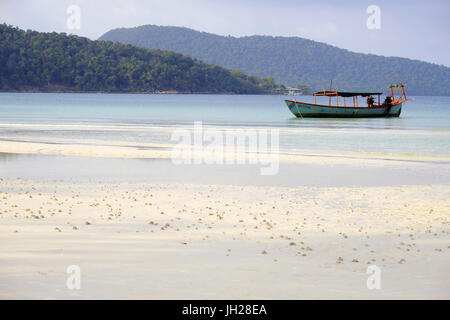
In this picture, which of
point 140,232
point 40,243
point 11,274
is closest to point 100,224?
point 140,232

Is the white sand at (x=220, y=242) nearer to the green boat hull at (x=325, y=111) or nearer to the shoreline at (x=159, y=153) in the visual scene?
the shoreline at (x=159, y=153)

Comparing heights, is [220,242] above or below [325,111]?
below

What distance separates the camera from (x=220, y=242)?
1054 cm

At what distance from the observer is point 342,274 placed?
8.84 m

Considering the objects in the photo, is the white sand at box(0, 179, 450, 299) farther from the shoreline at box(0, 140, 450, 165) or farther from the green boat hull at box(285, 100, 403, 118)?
the green boat hull at box(285, 100, 403, 118)

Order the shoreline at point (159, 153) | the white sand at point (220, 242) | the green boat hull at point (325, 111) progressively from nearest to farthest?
the white sand at point (220, 242), the shoreline at point (159, 153), the green boat hull at point (325, 111)

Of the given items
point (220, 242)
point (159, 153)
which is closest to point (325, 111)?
point (159, 153)

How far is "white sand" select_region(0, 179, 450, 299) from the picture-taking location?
317 inches

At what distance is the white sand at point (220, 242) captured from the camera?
806cm

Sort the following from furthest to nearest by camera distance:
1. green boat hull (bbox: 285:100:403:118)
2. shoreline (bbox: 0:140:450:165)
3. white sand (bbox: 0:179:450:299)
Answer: green boat hull (bbox: 285:100:403:118)
shoreline (bbox: 0:140:450:165)
white sand (bbox: 0:179:450:299)

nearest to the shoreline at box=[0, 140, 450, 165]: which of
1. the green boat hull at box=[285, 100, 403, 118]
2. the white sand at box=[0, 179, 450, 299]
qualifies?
the white sand at box=[0, 179, 450, 299]

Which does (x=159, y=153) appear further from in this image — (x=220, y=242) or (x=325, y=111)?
(x=325, y=111)

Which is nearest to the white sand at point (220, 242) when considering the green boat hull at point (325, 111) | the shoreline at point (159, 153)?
the shoreline at point (159, 153)

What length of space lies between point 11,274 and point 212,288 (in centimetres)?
258
